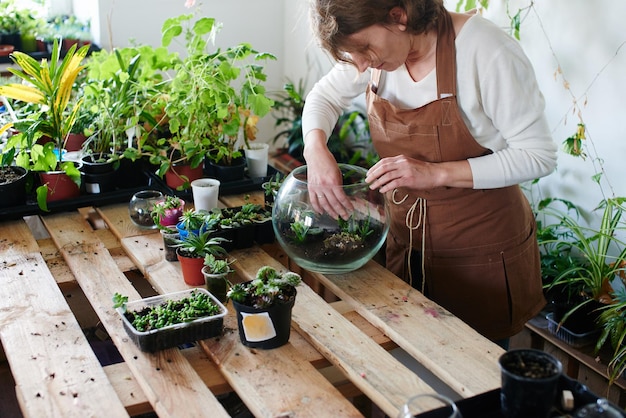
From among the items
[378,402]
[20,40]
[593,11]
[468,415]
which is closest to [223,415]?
[378,402]

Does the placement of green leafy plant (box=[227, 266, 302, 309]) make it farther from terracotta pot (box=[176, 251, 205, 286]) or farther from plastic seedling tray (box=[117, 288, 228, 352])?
terracotta pot (box=[176, 251, 205, 286])

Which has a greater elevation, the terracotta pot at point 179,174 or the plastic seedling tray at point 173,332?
the terracotta pot at point 179,174

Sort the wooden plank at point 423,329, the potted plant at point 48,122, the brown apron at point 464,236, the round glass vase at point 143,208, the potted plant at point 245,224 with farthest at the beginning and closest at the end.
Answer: the potted plant at point 48,122
the round glass vase at point 143,208
the potted plant at point 245,224
the brown apron at point 464,236
the wooden plank at point 423,329

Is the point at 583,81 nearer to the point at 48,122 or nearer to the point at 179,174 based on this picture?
the point at 179,174

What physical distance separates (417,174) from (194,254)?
22.5 inches

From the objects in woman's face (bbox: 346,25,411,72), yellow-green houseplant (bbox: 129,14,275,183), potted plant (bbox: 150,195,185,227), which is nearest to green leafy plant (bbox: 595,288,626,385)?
woman's face (bbox: 346,25,411,72)

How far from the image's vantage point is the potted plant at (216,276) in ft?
5.85

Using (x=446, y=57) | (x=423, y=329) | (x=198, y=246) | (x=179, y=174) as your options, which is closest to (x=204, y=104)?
(x=179, y=174)

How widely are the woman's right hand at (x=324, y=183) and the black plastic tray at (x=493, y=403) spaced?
636 mm

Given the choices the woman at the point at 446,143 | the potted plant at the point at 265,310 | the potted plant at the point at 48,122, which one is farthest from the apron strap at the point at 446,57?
the potted plant at the point at 48,122

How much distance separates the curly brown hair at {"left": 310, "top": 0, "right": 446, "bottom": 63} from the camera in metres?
1.65

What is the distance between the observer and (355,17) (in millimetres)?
1651

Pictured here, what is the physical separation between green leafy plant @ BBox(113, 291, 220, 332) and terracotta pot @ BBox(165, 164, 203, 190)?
825 millimetres

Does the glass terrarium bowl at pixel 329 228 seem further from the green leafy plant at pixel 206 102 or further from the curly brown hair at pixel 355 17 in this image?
the green leafy plant at pixel 206 102
